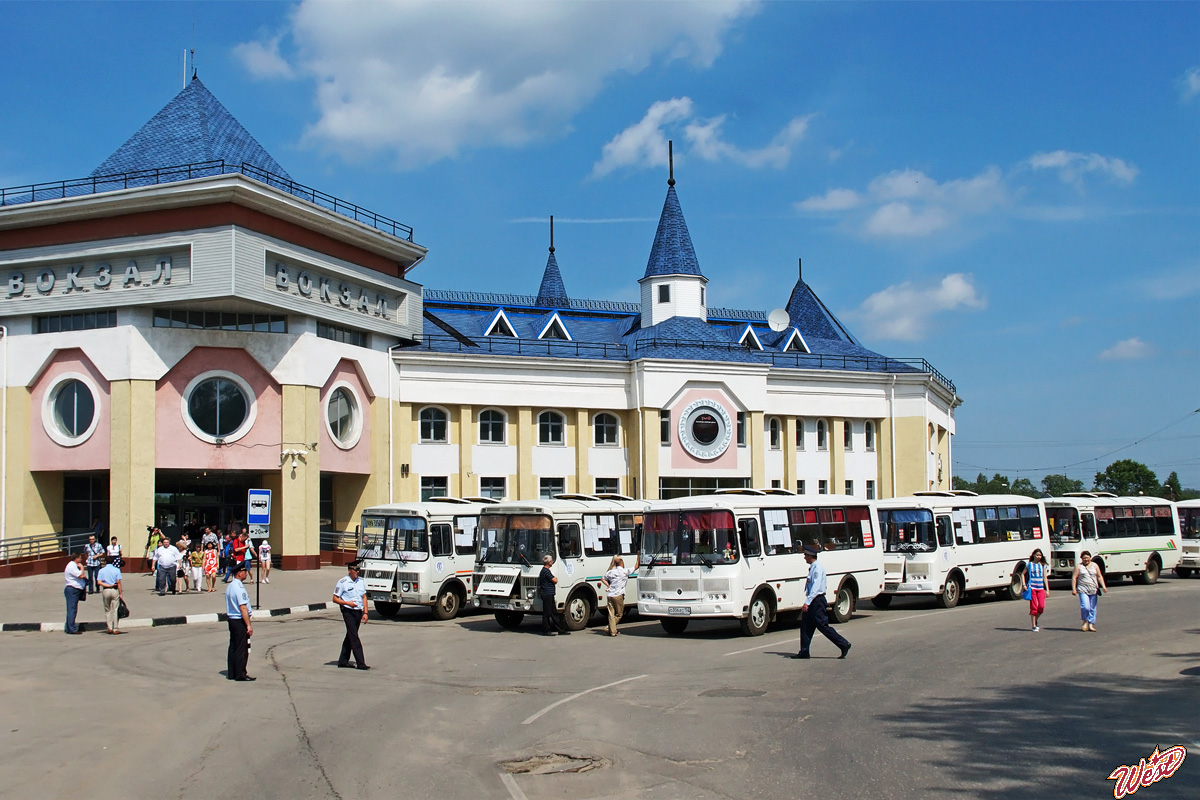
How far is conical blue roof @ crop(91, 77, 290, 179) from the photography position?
125 ft

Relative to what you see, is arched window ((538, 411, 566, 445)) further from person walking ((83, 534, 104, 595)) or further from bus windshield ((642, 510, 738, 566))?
bus windshield ((642, 510, 738, 566))

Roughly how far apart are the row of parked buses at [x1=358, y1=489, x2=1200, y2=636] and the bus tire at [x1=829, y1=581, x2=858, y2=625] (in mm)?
27

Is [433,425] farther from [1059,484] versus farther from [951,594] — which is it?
[1059,484]

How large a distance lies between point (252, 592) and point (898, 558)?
17.0 metres

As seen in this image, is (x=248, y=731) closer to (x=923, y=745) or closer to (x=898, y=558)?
(x=923, y=745)

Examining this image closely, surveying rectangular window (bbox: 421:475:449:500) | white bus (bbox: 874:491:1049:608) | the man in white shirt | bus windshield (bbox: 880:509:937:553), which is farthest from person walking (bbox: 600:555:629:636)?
rectangular window (bbox: 421:475:449:500)

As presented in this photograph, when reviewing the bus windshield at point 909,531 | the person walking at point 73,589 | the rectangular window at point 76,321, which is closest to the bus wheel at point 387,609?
the person walking at point 73,589

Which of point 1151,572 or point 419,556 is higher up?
point 419,556

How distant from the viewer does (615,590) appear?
69.0 ft

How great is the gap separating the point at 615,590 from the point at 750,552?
9.24ft

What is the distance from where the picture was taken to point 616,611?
21109 mm

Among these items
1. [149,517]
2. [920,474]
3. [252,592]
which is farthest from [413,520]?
[920,474]

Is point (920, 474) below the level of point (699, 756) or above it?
above

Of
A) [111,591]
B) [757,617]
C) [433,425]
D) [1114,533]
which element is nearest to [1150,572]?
[1114,533]
